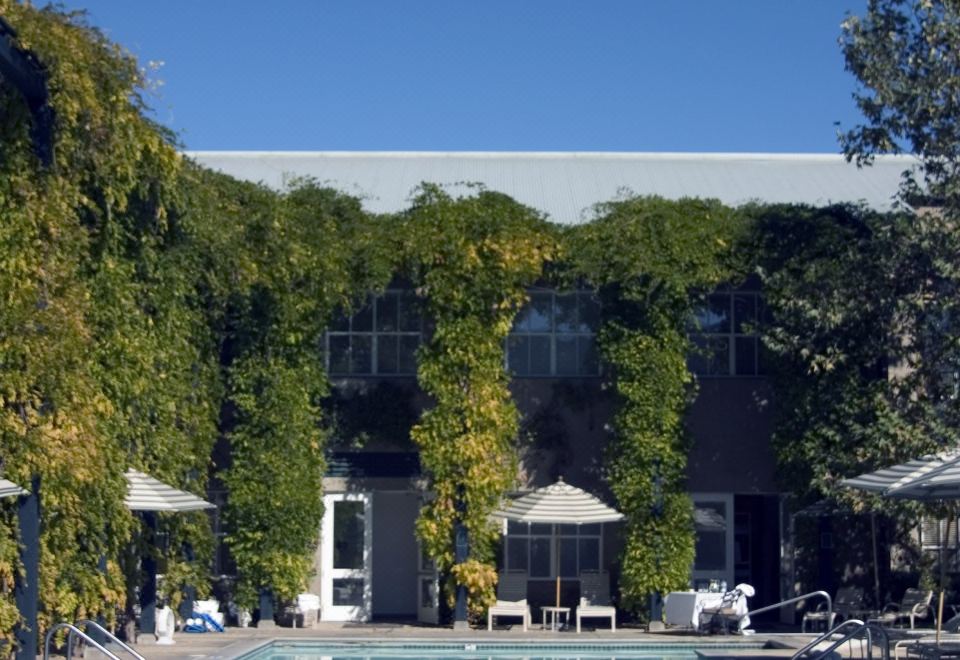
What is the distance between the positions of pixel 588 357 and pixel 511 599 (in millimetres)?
4186

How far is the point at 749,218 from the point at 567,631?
697 cm

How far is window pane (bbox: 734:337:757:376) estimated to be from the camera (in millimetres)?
24203

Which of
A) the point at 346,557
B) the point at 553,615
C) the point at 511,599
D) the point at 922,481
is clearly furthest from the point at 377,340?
the point at 922,481

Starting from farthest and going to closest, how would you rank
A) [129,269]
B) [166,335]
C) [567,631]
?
[567,631]
[166,335]
[129,269]

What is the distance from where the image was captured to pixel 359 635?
830 inches

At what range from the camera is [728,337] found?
24.2m

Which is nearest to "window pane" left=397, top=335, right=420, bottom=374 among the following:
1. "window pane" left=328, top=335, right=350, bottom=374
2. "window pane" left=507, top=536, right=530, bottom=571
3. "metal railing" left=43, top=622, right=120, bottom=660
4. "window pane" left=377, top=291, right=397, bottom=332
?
"window pane" left=377, top=291, right=397, bottom=332

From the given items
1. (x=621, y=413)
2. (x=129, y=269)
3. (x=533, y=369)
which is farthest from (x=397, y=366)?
(x=129, y=269)

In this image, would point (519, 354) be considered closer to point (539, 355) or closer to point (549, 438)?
point (539, 355)

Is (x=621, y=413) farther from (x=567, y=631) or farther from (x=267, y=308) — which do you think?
(x=267, y=308)

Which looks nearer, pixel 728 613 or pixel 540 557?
pixel 728 613

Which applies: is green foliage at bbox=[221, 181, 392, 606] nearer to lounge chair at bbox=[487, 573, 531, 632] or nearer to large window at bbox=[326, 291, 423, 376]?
large window at bbox=[326, 291, 423, 376]

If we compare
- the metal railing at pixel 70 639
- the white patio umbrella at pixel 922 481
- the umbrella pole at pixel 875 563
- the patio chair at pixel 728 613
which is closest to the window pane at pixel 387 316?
the patio chair at pixel 728 613

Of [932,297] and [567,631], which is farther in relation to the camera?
[567,631]
